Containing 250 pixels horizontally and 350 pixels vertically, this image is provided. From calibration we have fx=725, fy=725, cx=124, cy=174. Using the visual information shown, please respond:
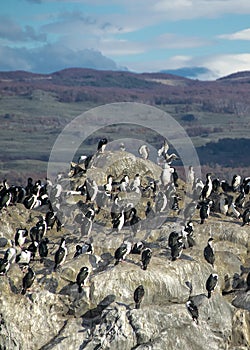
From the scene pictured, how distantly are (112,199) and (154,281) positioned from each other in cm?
819

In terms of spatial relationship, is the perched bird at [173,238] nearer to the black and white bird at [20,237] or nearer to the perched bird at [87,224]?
the perched bird at [87,224]

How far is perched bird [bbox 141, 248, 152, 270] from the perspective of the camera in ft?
91.8

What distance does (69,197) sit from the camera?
35.9 metres

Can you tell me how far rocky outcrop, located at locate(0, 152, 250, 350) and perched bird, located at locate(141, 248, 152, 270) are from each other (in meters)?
0.32

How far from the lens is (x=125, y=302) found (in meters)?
27.5

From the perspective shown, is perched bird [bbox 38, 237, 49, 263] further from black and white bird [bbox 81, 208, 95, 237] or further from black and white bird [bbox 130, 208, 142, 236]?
black and white bird [bbox 130, 208, 142, 236]

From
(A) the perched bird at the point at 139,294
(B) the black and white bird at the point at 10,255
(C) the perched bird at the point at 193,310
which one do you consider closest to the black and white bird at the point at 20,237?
(B) the black and white bird at the point at 10,255

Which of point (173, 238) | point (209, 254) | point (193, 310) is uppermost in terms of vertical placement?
point (173, 238)

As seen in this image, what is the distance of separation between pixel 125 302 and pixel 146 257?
1904 mm

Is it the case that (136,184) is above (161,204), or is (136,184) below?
above

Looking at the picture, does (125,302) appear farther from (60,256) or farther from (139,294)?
(60,256)

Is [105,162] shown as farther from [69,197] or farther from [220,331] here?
[220,331]

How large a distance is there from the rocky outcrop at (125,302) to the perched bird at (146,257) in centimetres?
32

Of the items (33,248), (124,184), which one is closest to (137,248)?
(33,248)
